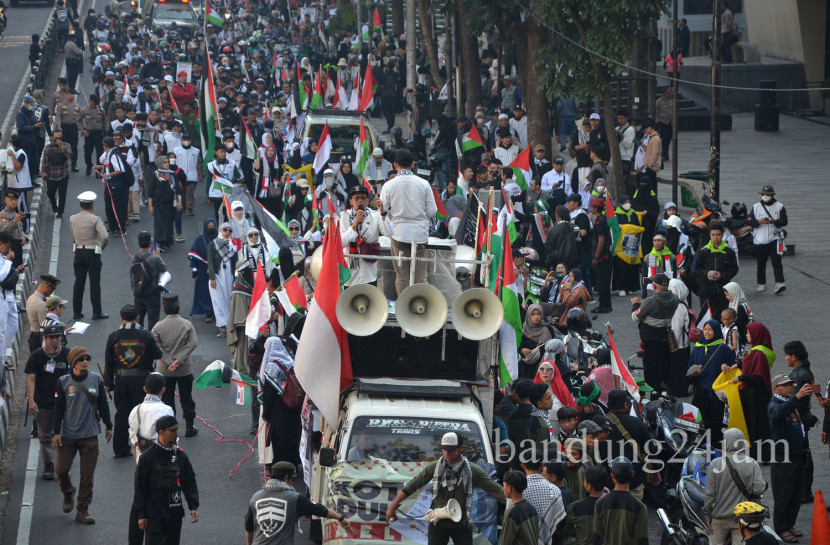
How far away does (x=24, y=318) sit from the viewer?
821 inches

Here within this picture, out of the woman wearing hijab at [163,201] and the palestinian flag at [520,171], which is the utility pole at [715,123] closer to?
the palestinian flag at [520,171]

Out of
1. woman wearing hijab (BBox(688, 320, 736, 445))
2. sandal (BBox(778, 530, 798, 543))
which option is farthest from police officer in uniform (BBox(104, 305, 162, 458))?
sandal (BBox(778, 530, 798, 543))

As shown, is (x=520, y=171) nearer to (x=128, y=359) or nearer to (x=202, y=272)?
(x=202, y=272)

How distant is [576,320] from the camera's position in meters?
15.9

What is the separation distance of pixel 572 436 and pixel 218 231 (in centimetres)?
940

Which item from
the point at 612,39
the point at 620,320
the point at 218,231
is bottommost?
the point at 620,320

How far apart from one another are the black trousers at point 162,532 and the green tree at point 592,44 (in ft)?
55.7

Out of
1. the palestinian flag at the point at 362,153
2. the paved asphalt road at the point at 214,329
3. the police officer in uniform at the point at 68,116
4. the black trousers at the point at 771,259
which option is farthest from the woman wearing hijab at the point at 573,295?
the police officer in uniform at the point at 68,116

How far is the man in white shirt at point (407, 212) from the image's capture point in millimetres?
14094

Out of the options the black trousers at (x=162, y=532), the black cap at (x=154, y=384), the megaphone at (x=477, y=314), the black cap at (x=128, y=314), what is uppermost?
the megaphone at (x=477, y=314)

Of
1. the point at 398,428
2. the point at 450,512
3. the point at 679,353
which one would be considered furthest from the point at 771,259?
the point at 450,512

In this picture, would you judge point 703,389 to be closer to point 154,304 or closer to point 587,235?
point 587,235

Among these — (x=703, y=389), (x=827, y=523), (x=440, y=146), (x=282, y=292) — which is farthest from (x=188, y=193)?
(x=827, y=523)

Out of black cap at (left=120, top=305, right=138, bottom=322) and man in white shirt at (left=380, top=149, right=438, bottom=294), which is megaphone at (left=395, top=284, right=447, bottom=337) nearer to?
man in white shirt at (left=380, top=149, right=438, bottom=294)
